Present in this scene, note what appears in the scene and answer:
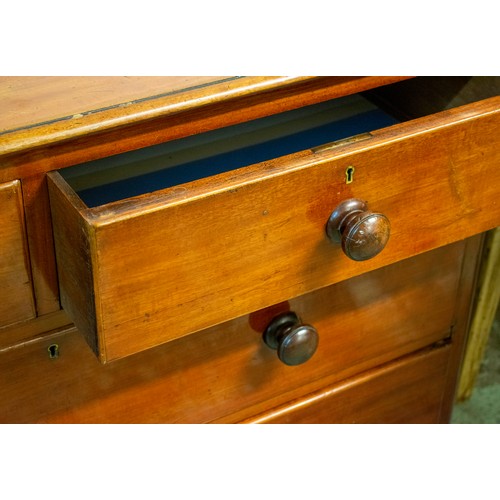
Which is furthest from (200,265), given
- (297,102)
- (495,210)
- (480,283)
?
(480,283)

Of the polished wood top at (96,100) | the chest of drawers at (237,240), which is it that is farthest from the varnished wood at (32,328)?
the polished wood top at (96,100)

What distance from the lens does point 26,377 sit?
2.69 ft

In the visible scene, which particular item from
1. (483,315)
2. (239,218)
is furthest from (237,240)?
(483,315)

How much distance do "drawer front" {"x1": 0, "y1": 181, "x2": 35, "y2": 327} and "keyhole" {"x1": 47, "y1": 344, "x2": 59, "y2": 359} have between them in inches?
1.9

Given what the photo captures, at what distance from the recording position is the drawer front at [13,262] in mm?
713

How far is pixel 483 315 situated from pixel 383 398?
214mm

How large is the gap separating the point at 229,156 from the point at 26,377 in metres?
0.24

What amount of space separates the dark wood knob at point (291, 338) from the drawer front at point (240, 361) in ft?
0.03

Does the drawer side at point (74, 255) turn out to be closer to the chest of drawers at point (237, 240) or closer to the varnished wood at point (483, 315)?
the chest of drawers at point (237, 240)

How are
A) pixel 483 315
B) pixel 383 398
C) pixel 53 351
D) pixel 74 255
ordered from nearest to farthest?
pixel 74 255 < pixel 53 351 < pixel 383 398 < pixel 483 315

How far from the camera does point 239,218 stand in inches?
27.7

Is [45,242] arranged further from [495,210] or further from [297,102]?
[495,210]

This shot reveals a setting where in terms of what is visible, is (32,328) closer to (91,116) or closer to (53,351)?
(53,351)

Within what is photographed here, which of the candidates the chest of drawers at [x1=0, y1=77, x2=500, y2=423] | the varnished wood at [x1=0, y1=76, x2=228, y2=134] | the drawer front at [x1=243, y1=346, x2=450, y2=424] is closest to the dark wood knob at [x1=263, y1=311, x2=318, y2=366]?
the chest of drawers at [x1=0, y1=77, x2=500, y2=423]
